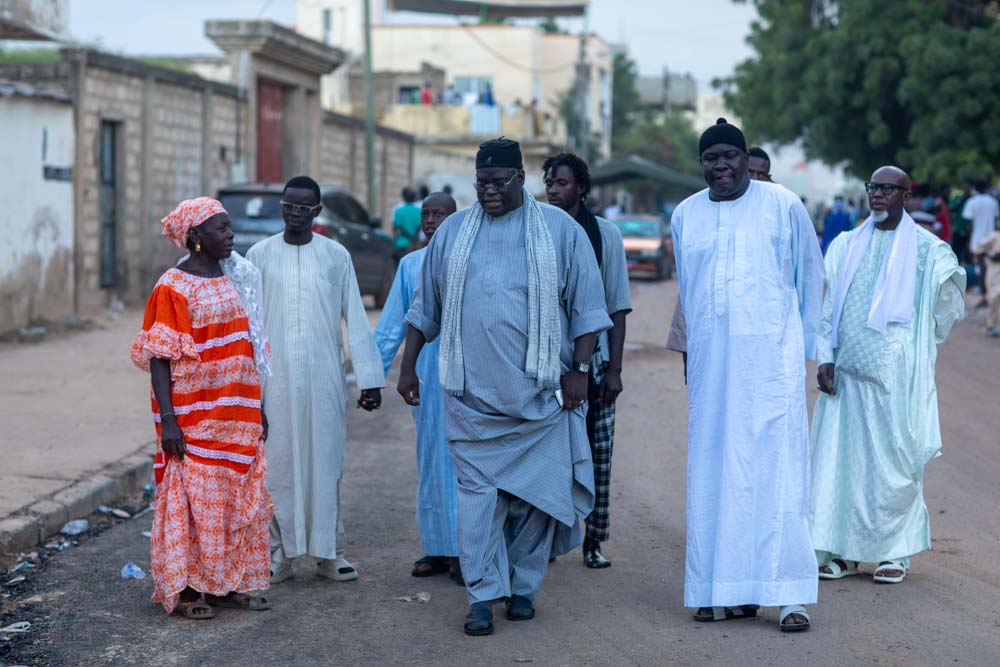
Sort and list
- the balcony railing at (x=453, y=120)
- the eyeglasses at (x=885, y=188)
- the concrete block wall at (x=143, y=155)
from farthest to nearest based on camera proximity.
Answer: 1. the balcony railing at (x=453, y=120)
2. the concrete block wall at (x=143, y=155)
3. the eyeglasses at (x=885, y=188)

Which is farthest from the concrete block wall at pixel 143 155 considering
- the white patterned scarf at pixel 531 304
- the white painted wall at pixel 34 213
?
the white patterned scarf at pixel 531 304

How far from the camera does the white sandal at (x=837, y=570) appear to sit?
601 cm

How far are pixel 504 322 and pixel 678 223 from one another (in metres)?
0.89

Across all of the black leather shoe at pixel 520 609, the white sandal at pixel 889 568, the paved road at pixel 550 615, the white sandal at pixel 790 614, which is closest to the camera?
the paved road at pixel 550 615

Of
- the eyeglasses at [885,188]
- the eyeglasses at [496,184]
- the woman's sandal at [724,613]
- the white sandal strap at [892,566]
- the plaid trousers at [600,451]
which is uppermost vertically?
the eyeglasses at [885,188]

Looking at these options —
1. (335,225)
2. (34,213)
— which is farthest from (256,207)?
(34,213)

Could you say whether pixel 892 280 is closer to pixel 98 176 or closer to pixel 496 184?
pixel 496 184

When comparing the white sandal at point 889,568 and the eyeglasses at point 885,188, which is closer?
the white sandal at point 889,568

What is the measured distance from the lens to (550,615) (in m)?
5.41

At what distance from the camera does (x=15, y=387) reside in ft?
36.2

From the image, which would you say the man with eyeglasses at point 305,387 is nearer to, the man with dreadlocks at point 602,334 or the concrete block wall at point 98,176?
the man with dreadlocks at point 602,334

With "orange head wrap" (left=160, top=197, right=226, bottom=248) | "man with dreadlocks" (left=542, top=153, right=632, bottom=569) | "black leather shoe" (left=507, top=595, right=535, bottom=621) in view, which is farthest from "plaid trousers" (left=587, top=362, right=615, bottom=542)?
"orange head wrap" (left=160, top=197, right=226, bottom=248)

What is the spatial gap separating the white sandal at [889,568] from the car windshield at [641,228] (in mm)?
24074

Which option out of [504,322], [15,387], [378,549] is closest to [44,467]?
[378,549]
